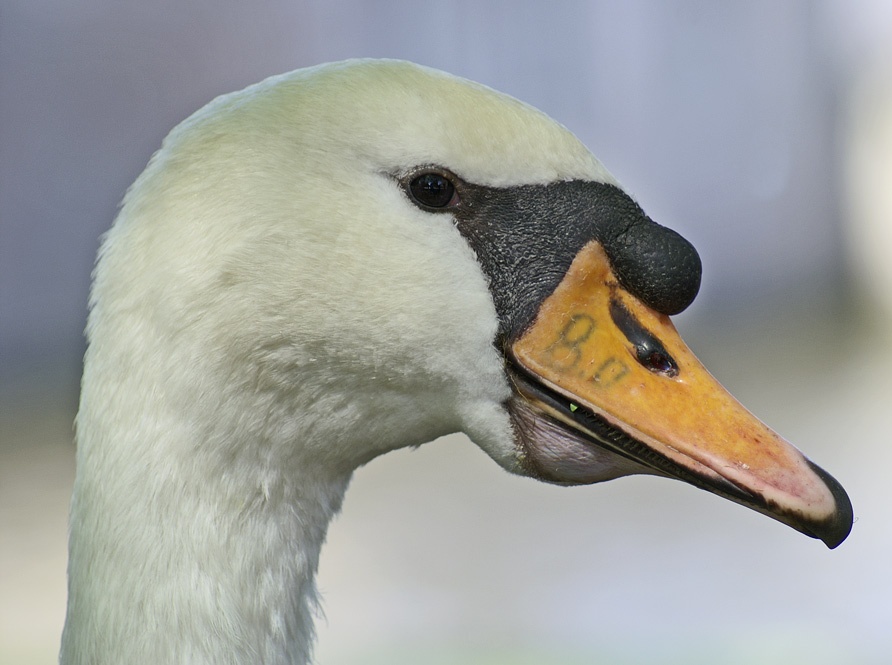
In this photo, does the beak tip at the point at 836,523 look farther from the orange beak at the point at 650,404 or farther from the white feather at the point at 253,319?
the white feather at the point at 253,319

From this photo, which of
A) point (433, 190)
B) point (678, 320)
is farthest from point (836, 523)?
point (678, 320)

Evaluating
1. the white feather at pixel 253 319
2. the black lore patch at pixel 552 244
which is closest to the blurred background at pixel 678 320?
the white feather at pixel 253 319

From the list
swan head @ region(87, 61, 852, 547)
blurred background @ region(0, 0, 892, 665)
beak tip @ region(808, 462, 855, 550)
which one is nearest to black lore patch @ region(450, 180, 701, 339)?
swan head @ region(87, 61, 852, 547)

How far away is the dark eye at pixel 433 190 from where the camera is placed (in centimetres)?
135

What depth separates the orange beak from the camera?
125 centimetres

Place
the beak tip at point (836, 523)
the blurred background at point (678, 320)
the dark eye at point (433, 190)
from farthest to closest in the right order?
the blurred background at point (678, 320) < the dark eye at point (433, 190) < the beak tip at point (836, 523)

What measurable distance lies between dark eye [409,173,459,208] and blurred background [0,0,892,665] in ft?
10.5

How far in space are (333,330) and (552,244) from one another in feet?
0.93

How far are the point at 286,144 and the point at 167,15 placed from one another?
6.31 meters

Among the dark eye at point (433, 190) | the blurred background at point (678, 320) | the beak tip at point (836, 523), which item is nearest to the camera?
the beak tip at point (836, 523)

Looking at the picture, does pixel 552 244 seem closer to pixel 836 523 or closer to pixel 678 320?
pixel 836 523

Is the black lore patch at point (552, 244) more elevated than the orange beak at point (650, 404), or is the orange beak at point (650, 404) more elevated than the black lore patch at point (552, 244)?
the black lore patch at point (552, 244)

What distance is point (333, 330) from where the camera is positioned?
53.1 inches

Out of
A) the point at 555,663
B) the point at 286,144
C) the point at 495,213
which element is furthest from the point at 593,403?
the point at 555,663
